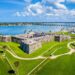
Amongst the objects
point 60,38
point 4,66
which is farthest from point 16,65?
point 60,38

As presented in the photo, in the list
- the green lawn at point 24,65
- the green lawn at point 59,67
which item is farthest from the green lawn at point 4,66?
the green lawn at point 59,67

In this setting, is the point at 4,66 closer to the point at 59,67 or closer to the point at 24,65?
the point at 24,65

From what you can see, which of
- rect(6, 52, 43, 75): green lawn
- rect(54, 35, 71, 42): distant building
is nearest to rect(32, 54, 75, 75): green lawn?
rect(6, 52, 43, 75): green lawn

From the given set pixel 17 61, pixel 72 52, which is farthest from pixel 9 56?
pixel 72 52

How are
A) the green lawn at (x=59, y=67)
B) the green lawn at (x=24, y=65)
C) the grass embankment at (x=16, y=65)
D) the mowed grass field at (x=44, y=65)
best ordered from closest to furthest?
1. the green lawn at (x=59, y=67)
2. the mowed grass field at (x=44, y=65)
3. the grass embankment at (x=16, y=65)
4. the green lawn at (x=24, y=65)

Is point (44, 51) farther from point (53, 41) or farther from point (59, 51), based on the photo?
point (53, 41)

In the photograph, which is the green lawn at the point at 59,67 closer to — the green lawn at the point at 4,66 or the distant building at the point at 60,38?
the green lawn at the point at 4,66

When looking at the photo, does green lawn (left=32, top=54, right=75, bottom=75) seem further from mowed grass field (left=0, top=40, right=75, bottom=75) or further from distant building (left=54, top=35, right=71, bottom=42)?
distant building (left=54, top=35, right=71, bottom=42)

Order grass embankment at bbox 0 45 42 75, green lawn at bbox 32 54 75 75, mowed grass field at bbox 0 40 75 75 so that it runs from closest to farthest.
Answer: green lawn at bbox 32 54 75 75 < mowed grass field at bbox 0 40 75 75 < grass embankment at bbox 0 45 42 75
